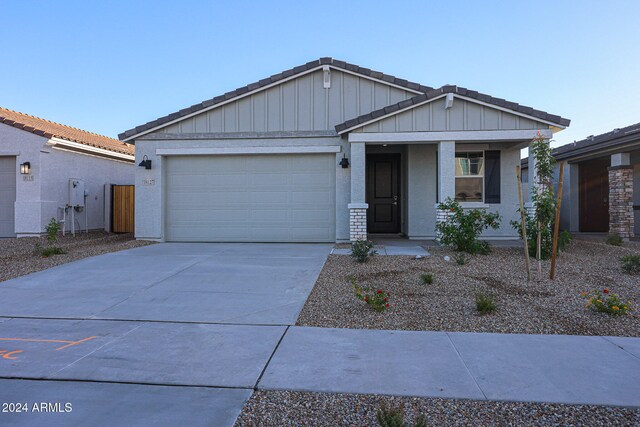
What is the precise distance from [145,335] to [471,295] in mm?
4427

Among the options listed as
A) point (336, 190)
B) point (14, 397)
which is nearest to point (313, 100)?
point (336, 190)

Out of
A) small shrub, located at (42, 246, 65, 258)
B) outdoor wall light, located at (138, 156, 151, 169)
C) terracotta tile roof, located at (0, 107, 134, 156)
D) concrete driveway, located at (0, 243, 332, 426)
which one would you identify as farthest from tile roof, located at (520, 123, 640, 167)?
terracotta tile roof, located at (0, 107, 134, 156)

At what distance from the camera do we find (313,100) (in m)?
12.8

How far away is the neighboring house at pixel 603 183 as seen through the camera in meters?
13.6

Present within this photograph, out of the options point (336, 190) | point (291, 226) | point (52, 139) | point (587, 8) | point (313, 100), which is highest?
point (587, 8)

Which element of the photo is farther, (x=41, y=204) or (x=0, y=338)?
(x=41, y=204)

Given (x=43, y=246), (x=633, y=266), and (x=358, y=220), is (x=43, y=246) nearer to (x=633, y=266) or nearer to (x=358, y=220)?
(x=358, y=220)

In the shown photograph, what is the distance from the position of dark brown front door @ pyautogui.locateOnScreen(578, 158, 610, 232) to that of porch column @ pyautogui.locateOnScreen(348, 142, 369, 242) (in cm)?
1075

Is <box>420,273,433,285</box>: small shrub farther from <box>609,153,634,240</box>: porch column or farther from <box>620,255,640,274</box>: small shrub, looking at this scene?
<box>609,153,634,240</box>: porch column

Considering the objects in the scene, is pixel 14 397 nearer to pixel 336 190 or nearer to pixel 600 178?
pixel 336 190

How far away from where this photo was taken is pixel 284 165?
12.8 meters

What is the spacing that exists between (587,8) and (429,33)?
13.0ft

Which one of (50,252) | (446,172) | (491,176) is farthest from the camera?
(491,176)

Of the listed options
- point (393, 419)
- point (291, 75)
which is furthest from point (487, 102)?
point (393, 419)
